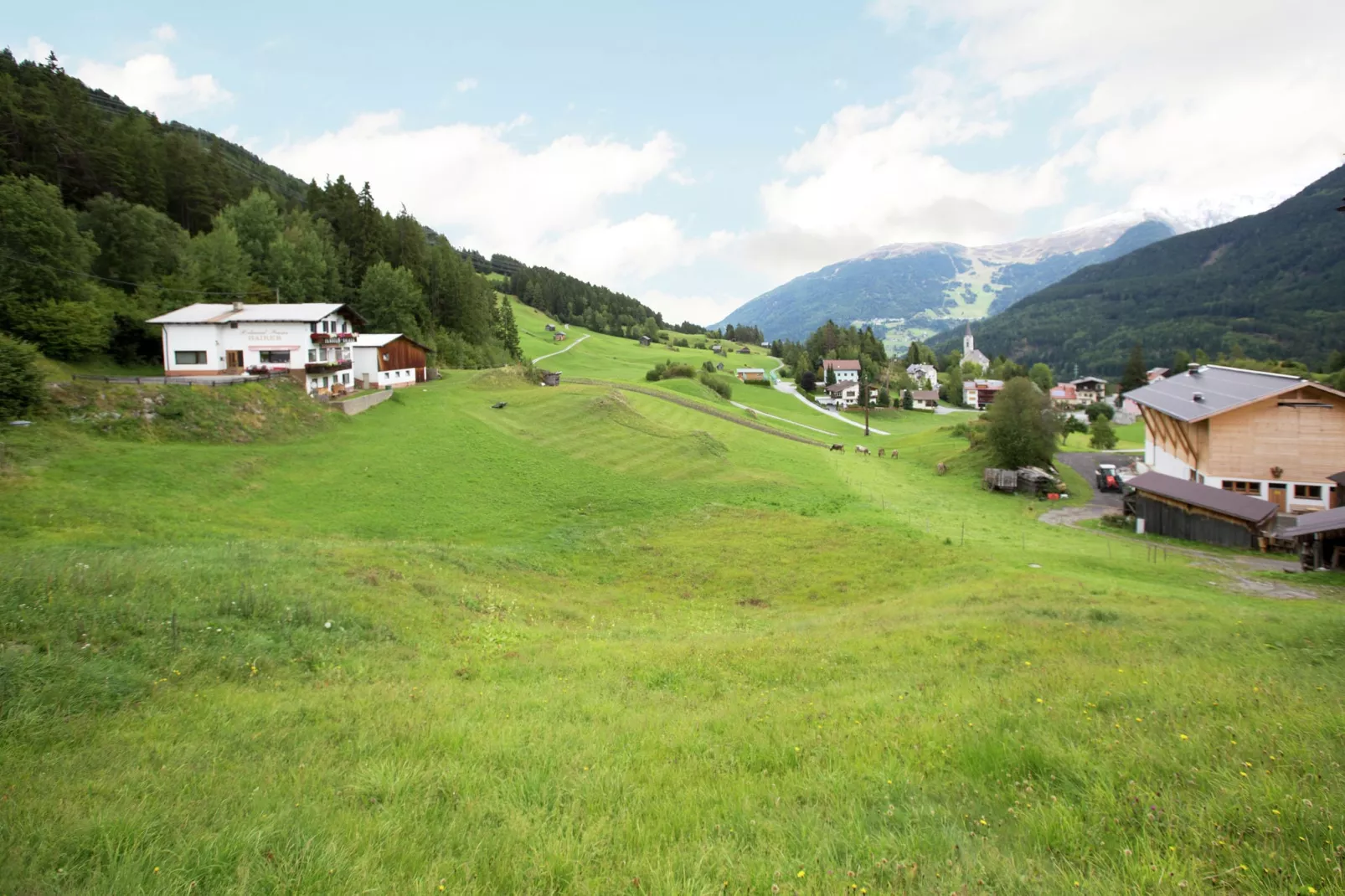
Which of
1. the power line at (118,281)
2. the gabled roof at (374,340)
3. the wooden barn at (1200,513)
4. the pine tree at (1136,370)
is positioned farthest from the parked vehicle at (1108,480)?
the pine tree at (1136,370)

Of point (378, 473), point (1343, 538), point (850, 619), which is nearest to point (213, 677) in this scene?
point (850, 619)

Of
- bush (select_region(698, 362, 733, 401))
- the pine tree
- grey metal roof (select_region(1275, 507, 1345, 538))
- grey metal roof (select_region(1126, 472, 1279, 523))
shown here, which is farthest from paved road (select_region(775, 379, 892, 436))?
the pine tree

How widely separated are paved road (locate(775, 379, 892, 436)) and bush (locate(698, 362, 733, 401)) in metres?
18.0

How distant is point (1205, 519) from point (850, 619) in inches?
1219

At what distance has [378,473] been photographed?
108ft

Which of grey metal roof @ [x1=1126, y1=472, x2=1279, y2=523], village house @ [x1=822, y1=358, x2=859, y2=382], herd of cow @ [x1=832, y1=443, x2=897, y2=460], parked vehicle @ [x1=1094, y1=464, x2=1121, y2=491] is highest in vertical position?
village house @ [x1=822, y1=358, x2=859, y2=382]

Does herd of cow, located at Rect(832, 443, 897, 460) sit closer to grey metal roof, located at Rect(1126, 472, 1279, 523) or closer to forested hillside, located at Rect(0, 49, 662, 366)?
grey metal roof, located at Rect(1126, 472, 1279, 523)

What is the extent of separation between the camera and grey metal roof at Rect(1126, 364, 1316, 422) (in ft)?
134

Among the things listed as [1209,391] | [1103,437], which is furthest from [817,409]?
[1209,391]

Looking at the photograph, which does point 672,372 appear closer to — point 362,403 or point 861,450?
point 861,450

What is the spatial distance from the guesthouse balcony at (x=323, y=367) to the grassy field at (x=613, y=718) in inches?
823

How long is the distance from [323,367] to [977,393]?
143 metres

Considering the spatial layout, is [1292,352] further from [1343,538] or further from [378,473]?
[378,473]

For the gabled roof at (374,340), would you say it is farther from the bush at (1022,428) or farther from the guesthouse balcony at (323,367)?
the bush at (1022,428)
